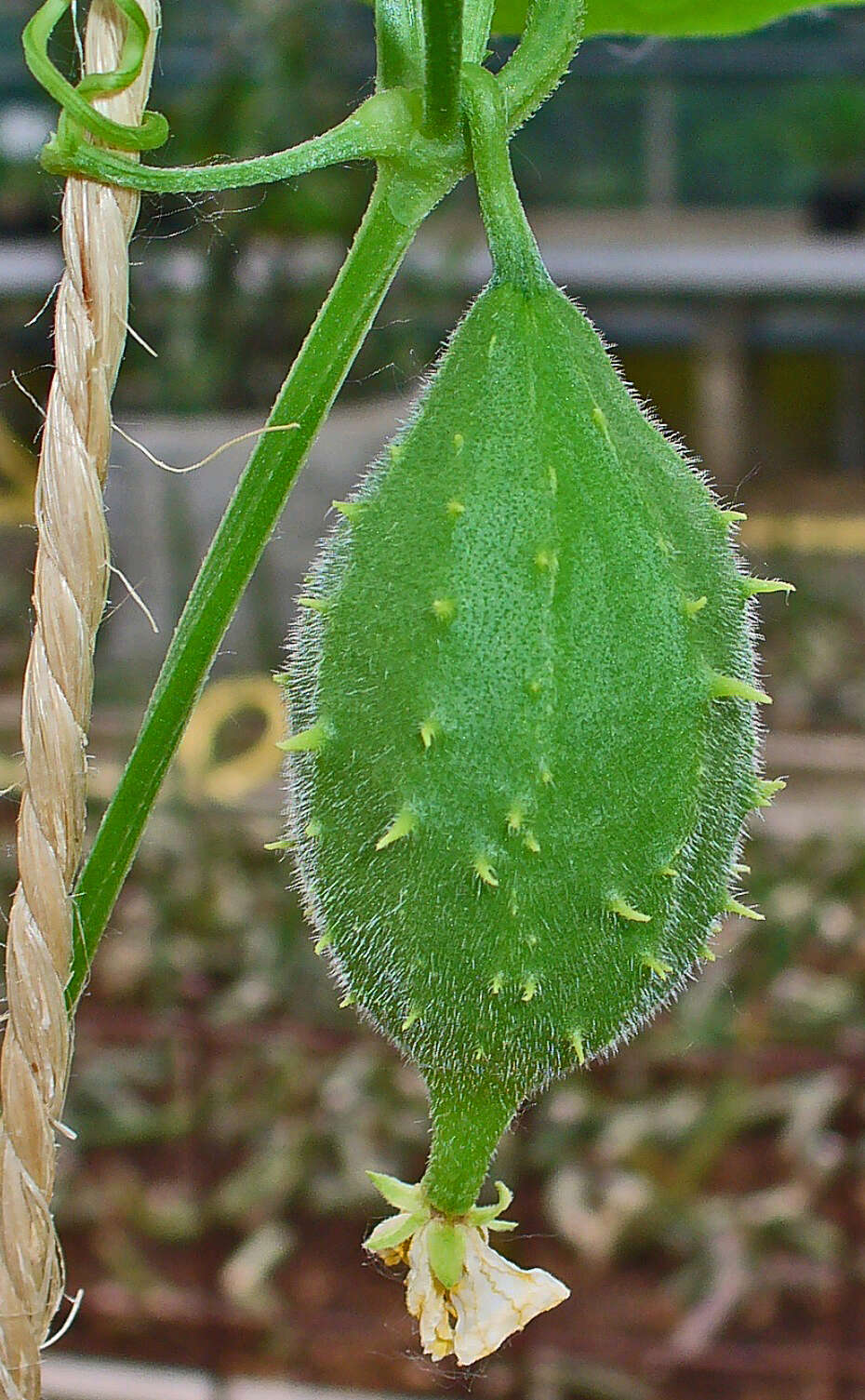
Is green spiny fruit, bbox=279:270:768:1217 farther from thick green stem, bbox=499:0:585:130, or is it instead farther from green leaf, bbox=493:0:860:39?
green leaf, bbox=493:0:860:39

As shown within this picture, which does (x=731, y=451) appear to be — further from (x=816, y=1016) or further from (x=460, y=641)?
(x=460, y=641)

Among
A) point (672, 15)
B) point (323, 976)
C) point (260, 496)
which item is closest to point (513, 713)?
point (260, 496)

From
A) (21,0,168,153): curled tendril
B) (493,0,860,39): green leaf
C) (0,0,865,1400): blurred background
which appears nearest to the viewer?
(21,0,168,153): curled tendril

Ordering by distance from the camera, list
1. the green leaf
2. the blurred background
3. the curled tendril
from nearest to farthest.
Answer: the curled tendril
the green leaf
the blurred background

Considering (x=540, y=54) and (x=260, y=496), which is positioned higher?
(x=540, y=54)

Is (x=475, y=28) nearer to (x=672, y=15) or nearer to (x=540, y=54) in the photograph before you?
(x=540, y=54)

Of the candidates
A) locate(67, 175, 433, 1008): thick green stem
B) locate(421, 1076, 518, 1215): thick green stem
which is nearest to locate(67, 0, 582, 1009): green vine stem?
locate(67, 175, 433, 1008): thick green stem

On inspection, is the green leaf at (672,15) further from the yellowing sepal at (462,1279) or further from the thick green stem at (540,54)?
the yellowing sepal at (462,1279)
